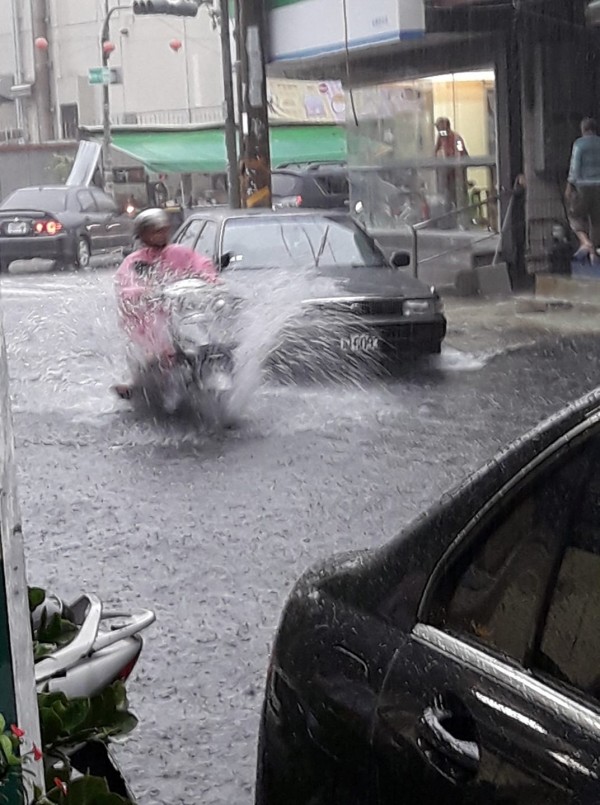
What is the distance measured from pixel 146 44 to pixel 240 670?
358 inches

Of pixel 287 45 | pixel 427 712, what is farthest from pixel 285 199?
pixel 427 712

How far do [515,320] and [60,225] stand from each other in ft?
13.8

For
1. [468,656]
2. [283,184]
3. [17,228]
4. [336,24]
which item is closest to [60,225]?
[17,228]

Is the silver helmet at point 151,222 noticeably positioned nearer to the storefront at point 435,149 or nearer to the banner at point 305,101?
the banner at point 305,101

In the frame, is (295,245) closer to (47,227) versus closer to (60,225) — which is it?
(60,225)

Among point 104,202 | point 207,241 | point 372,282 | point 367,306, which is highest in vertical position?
point 104,202

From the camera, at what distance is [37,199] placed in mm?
12031

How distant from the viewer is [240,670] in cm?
429

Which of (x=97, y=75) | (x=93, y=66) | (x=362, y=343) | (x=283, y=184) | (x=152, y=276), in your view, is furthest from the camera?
(x=97, y=75)

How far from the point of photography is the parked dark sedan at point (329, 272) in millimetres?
9203

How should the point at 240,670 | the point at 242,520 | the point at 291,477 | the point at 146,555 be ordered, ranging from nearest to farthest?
the point at 240,670
the point at 146,555
the point at 242,520
the point at 291,477

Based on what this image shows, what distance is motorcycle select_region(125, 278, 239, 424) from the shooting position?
7.91 metres

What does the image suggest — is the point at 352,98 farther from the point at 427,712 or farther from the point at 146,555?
the point at 427,712

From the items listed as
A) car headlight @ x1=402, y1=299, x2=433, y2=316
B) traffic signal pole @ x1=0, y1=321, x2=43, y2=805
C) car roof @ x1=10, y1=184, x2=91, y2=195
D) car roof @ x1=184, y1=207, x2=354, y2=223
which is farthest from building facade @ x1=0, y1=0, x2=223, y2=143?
traffic signal pole @ x1=0, y1=321, x2=43, y2=805
